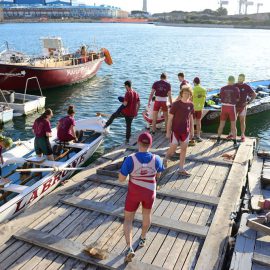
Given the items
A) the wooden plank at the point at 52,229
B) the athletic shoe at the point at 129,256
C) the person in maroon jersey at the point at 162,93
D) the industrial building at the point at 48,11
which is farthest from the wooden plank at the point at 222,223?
the industrial building at the point at 48,11

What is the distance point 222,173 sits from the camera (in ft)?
28.3

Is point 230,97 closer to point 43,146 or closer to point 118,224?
point 43,146

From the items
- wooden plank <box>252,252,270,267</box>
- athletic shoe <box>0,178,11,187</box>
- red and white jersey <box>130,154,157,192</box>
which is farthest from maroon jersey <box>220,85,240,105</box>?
athletic shoe <box>0,178,11,187</box>

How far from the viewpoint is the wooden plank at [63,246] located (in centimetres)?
543

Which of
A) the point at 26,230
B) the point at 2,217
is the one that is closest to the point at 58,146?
the point at 2,217

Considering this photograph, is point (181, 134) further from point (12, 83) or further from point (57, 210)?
point (12, 83)

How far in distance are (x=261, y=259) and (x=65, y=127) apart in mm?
6280

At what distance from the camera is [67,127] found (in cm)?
988

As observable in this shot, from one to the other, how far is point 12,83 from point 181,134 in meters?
15.7

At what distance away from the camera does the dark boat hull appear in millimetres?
20594

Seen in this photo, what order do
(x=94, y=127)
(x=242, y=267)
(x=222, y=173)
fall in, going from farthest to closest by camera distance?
(x=94, y=127) → (x=222, y=173) → (x=242, y=267)

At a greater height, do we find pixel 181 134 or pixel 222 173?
pixel 181 134

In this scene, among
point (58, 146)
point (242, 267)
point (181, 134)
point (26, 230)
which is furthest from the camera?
point (58, 146)

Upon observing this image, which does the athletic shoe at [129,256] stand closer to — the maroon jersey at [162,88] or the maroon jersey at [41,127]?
the maroon jersey at [41,127]
